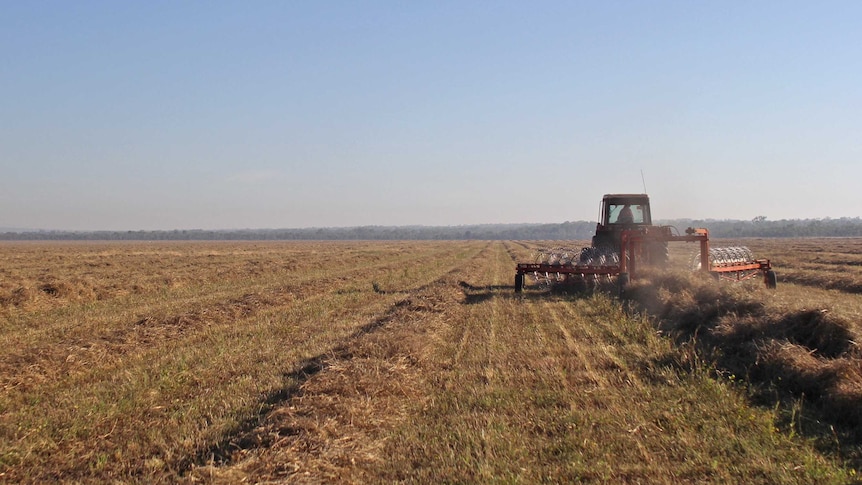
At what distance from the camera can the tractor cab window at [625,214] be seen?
17438 millimetres

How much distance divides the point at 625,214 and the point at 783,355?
34.7 ft

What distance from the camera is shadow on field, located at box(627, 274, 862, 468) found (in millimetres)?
5566

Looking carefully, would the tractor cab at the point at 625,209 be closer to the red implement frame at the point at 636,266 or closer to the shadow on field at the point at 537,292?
the red implement frame at the point at 636,266

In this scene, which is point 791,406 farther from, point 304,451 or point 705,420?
point 304,451

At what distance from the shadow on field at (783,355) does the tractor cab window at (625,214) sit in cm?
596

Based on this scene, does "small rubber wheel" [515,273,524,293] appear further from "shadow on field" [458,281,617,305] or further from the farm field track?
the farm field track

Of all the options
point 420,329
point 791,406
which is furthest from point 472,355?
point 791,406

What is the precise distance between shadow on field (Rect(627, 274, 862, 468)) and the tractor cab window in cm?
596

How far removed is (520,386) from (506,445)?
180cm

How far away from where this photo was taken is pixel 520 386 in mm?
6828

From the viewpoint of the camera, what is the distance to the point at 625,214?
17469mm

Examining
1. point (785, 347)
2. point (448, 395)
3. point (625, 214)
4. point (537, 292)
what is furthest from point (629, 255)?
point (448, 395)

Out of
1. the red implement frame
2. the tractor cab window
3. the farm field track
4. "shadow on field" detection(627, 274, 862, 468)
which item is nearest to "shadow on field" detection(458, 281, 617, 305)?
the red implement frame

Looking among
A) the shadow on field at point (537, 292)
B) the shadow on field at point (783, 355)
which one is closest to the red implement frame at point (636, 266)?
the shadow on field at point (537, 292)
